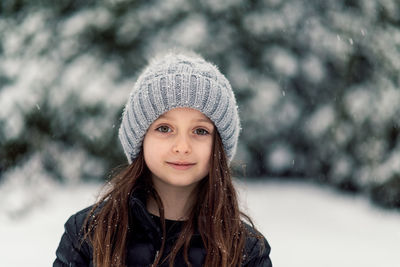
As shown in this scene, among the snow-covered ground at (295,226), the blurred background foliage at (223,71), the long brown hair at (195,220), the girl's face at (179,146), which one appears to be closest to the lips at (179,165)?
the girl's face at (179,146)

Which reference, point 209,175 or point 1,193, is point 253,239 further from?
point 1,193

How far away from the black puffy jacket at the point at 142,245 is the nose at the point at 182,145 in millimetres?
255

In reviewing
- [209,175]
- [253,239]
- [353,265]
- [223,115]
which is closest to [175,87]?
[223,115]

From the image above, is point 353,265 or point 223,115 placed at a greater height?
point 223,115

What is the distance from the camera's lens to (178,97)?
1.64 metres

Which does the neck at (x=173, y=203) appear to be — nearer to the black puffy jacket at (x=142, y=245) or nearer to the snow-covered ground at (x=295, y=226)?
the black puffy jacket at (x=142, y=245)

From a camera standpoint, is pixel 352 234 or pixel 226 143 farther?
pixel 352 234

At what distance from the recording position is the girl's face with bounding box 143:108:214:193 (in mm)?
1642

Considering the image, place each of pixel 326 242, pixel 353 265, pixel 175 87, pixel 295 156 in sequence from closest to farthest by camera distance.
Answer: pixel 175 87 → pixel 353 265 → pixel 326 242 → pixel 295 156

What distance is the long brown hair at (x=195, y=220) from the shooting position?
5.58 feet

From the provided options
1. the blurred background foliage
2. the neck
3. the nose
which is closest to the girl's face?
the nose

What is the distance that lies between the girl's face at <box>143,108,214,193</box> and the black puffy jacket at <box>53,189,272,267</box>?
0.51 feet

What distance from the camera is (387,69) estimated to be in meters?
4.06

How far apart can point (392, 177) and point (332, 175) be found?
51cm
